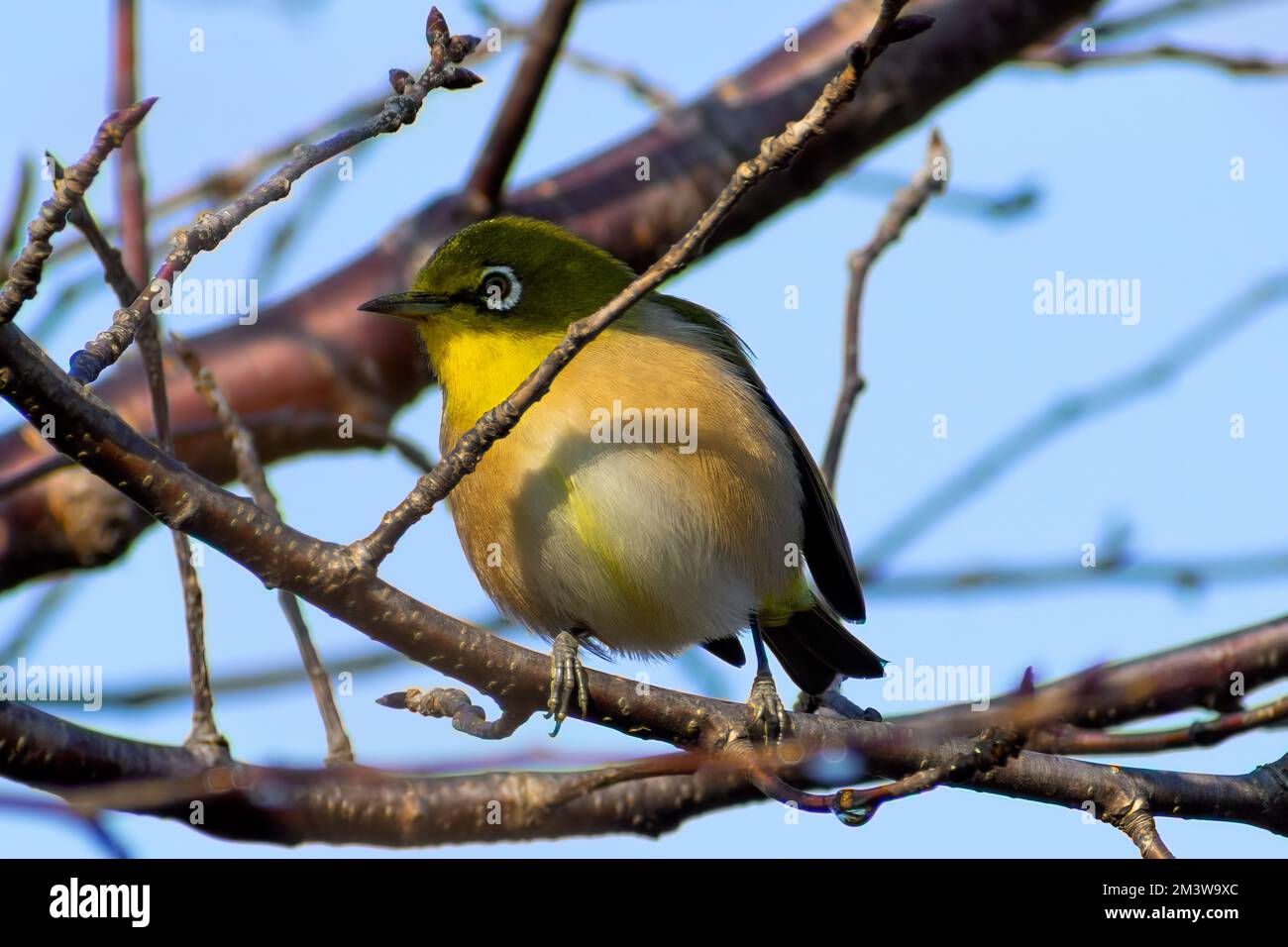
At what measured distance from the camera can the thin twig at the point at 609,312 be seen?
126 inches

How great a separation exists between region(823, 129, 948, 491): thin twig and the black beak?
5.73 feet

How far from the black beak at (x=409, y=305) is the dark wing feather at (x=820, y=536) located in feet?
3.87

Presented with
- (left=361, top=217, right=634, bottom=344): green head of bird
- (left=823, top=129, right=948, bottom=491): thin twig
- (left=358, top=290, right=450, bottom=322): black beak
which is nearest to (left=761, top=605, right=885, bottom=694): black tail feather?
(left=823, top=129, right=948, bottom=491): thin twig

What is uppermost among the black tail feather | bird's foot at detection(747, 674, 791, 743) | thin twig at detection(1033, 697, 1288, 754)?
the black tail feather

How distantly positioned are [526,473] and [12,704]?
80.5 inches

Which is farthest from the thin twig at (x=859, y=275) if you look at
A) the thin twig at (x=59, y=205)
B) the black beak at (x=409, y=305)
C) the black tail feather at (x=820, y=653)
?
the thin twig at (x=59, y=205)

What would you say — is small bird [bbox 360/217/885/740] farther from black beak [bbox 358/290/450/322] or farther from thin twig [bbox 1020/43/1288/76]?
thin twig [bbox 1020/43/1288/76]

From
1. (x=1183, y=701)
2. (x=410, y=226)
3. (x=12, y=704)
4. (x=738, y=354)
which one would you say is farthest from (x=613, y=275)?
(x=12, y=704)

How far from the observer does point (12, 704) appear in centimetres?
382

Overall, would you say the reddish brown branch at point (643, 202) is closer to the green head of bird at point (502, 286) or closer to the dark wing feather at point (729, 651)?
the green head of bird at point (502, 286)

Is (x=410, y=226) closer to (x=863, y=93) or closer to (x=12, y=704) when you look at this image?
(x=863, y=93)

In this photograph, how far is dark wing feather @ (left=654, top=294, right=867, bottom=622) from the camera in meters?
6.16

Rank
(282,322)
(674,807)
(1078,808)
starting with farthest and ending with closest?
1. (282,322)
2. (674,807)
3. (1078,808)

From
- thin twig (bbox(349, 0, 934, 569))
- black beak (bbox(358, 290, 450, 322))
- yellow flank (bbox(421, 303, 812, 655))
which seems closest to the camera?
thin twig (bbox(349, 0, 934, 569))
